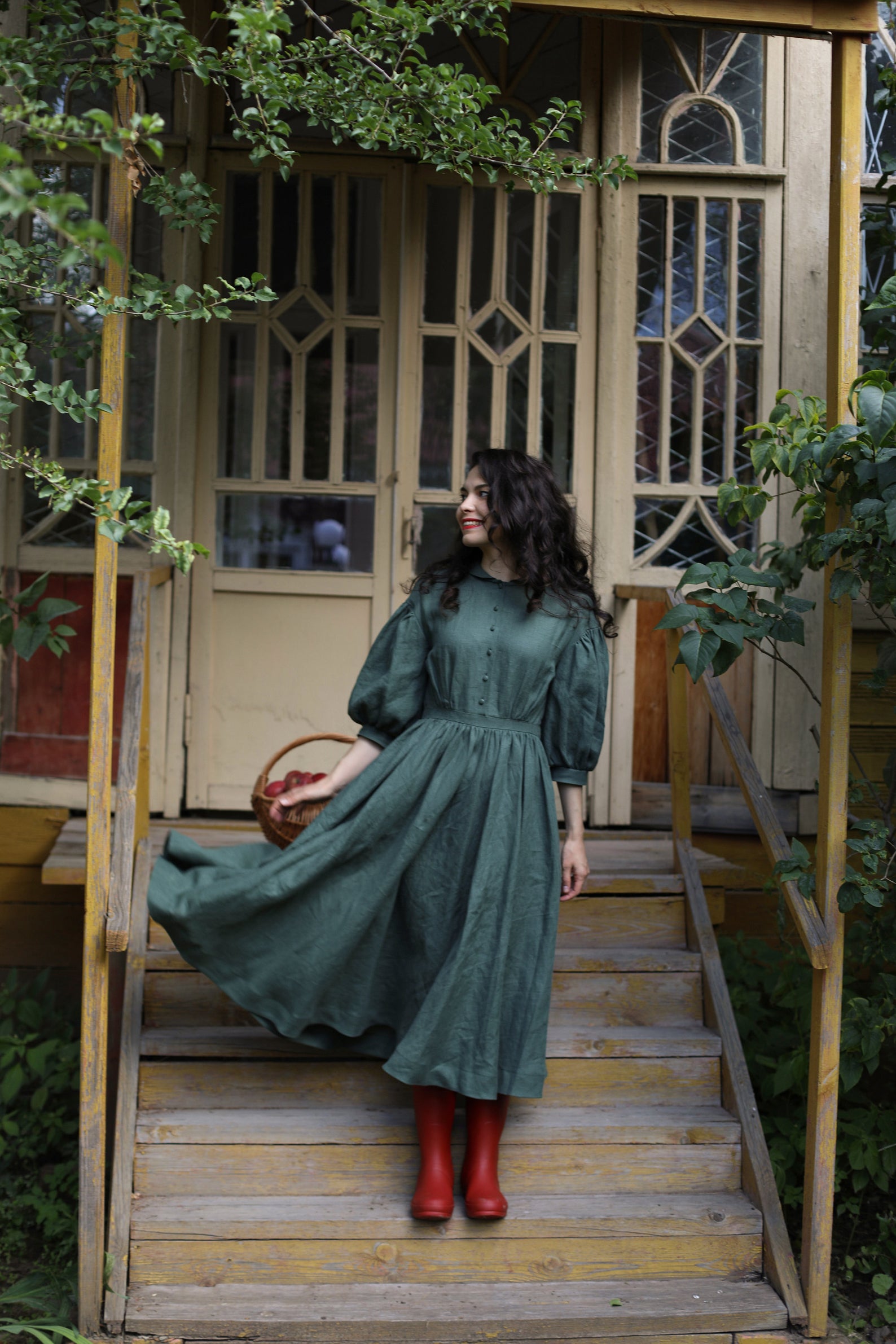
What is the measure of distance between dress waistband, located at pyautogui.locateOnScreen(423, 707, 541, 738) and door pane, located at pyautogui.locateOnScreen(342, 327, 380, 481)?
1.68 m

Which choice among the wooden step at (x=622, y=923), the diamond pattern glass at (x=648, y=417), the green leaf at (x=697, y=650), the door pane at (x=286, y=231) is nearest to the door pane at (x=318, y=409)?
the door pane at (x=286, y=231)

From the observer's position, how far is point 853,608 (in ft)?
13.2

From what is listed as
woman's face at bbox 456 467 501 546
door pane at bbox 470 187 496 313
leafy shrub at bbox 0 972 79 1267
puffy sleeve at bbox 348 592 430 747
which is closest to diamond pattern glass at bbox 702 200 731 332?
door pane at bbox 470 187 496 313

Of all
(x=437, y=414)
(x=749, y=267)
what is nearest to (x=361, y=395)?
(x=437, y=414)

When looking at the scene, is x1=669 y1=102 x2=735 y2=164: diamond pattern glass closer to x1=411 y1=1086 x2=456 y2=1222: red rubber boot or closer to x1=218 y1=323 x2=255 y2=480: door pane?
x1=218 y1=323 x2=255 y2=480: door pane

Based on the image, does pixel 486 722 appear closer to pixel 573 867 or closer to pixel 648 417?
pixel 573 867

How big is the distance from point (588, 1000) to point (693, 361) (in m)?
2.33

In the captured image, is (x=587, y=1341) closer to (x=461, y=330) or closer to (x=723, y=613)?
(x=723, y=613)

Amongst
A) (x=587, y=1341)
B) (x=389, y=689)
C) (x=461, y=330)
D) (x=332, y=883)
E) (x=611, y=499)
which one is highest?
(x=461, y=330)

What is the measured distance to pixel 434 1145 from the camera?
9.16ft

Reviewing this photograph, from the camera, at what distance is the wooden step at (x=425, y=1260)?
107 inches

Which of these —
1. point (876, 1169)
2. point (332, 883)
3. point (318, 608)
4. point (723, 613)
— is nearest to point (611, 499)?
point (318, 608)

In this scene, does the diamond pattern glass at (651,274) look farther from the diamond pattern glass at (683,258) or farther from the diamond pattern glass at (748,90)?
the diamond pattern glass at (748,90)

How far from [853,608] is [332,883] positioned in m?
2.16
